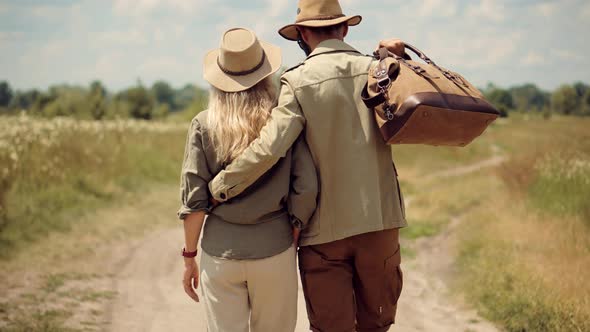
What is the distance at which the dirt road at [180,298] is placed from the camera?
4621mm

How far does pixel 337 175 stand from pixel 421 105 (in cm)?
55

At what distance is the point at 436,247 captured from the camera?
7.68m

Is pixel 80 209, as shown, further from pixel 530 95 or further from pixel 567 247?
pixel 530 95

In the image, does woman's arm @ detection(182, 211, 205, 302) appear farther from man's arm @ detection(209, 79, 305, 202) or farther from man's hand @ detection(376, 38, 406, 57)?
man's hand @ detection(376, 38, 406, 57)

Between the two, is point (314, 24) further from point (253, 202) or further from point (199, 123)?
point (253, 202)

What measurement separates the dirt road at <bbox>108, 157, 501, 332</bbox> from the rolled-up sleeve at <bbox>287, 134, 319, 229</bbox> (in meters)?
2.08

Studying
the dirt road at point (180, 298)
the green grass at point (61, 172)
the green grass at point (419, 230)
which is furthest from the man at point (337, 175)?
the green grass at point (419, 230)

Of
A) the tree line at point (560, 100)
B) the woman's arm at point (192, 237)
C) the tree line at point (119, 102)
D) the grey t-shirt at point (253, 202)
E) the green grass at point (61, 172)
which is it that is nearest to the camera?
the grey t-shirt at point (253, 202)

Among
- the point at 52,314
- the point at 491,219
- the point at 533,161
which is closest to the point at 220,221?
the point at 52,314

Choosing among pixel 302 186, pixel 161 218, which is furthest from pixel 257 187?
pixel 161 218

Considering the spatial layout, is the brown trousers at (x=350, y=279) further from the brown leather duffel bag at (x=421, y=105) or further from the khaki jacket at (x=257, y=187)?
the brown leather duffel bag at (x=421, y=105)

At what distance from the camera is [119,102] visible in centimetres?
2741

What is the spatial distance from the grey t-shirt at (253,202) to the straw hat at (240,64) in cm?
20

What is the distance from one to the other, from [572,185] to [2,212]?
726cm
